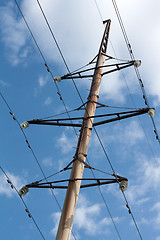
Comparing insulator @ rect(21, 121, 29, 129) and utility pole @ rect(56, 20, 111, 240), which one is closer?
utility pole @ rect(56, 20, 111, 240)

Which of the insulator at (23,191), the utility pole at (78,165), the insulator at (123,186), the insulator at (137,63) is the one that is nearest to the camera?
the utility pole at (78,165)

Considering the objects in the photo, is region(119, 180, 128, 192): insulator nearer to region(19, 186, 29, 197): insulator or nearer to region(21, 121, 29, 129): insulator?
region(19, 186, 29, 197): insulator

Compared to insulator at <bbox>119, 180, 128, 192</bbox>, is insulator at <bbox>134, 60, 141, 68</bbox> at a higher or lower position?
higher

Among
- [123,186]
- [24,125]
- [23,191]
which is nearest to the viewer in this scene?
[123,186]

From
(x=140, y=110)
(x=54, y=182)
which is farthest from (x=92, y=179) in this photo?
(x=140, y=110)

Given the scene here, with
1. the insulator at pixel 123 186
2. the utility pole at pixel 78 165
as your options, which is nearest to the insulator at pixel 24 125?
the utility pole at pixel 78 165

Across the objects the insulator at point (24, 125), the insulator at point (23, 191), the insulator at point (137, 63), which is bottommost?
the insulator at point (23, 191)

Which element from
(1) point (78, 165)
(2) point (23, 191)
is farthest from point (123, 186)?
(2) point (23, 191)

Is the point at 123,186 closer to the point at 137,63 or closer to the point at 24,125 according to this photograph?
the point at 24,125

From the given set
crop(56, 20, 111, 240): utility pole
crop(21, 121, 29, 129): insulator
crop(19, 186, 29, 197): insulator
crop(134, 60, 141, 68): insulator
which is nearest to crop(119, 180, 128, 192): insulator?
crop(56, 20, 111, 240): utility pole

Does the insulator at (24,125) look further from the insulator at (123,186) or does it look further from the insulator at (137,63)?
the insulator at (137,63)

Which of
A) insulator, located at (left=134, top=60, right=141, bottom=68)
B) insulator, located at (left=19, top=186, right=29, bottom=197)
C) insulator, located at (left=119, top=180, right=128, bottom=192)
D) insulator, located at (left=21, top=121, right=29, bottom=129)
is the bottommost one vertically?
insulator, located at (left=19, top=186, right=29, bottom=197)

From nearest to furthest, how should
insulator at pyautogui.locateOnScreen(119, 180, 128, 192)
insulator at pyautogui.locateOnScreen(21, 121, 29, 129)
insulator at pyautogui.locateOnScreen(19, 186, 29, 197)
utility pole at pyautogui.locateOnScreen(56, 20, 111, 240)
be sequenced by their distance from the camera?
utility pole at pyautogui.locateOnScreen(56, 20, 111, 240), insulator at pyautogui.locateOnScreen(119, 180, 128, 192), insulator at pyautogui.locateOnScreen(19, 186, 29, 197), insulator at pyautogui.locateOnScreen(21, 121, 29, 129)

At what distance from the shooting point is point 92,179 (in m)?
7.57
